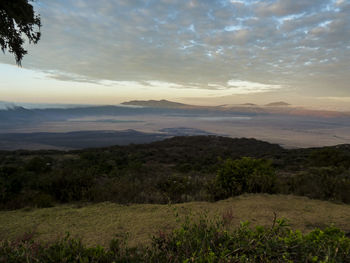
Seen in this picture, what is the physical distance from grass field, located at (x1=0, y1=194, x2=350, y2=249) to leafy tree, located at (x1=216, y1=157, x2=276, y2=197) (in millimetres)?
539

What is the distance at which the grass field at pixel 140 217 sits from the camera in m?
3.76

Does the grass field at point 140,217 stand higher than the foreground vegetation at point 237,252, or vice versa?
the foreground vegetation at point 237,252

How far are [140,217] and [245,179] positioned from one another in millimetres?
3613

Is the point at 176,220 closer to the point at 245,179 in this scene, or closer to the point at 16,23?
the point at 245,179

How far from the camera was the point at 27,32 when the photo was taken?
7848 millimetres

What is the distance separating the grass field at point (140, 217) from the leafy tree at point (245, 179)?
0.54 m

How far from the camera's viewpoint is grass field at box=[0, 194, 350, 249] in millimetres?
3760

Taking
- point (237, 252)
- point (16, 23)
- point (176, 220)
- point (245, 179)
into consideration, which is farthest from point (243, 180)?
point (16, 23)

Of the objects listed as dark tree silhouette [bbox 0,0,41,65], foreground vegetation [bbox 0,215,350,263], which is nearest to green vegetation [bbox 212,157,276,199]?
foreground vegetation [bbox 0,215,350,263]

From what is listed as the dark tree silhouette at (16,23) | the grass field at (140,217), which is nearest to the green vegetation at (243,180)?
the grass field at (140,217)

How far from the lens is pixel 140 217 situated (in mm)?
4477

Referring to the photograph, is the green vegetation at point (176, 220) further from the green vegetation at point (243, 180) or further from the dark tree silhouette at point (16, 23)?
the dark tree silhouette at point (16, 23)

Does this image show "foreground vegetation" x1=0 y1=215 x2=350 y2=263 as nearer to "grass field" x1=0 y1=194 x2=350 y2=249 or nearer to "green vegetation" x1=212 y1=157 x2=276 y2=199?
"grass field" x1=0 y1=194 x2=350 y2=249

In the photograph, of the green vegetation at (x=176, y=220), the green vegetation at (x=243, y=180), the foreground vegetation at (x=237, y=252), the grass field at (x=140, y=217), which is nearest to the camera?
the foreground vegetation at (x=237, y=252)
